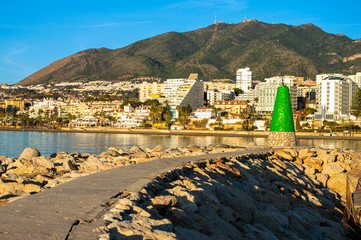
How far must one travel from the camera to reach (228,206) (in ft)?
28.9

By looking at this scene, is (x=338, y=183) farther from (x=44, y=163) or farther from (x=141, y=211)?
(x=141, y=211)

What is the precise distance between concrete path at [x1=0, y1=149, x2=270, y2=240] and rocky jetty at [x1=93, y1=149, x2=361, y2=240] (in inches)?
14.7

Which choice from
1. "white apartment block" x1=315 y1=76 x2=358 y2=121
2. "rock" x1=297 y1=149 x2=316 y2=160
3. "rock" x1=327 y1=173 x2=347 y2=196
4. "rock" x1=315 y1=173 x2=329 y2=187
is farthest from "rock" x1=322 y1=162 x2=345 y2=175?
"white apartment block" x1=315 y1=76 x2=358 y2=121

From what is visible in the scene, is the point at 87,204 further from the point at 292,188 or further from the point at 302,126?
the point at 302,126

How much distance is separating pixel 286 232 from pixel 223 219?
194cm

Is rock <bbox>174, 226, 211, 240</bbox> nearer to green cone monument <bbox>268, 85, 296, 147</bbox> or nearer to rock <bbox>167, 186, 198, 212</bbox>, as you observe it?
rock <bbox>167, 186, 198, 212</bbox>

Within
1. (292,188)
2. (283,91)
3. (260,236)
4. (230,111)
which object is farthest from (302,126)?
(260,236)

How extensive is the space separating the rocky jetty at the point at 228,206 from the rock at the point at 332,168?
1.67ft

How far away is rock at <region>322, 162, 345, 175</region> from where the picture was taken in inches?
735

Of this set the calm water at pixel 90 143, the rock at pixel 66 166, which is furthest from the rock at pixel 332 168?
the calm water at pixel 90 143

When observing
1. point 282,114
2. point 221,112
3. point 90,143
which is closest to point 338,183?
point 282,114

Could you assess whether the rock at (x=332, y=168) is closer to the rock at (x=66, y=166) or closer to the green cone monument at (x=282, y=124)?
the green cone monument at (x=282, y=124)

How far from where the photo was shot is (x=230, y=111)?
124 meters

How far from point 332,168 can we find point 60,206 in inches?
602
